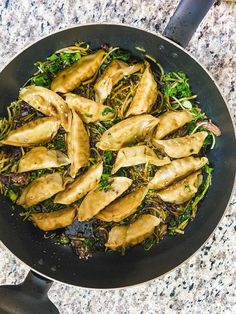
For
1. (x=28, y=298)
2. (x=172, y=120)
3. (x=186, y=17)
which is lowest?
(x=28, y=298)

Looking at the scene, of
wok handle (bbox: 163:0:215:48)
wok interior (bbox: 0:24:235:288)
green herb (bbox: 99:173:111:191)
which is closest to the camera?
wok handle (bbox: 163:0:215:48)

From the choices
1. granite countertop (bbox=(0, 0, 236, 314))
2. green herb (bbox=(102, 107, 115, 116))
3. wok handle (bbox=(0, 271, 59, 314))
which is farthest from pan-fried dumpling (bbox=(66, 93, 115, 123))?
wok handle (bbox=(0, 271, 59, 314))

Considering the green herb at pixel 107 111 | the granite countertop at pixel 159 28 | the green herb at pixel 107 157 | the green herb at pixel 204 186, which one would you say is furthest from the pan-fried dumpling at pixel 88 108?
the green herb at pixel 204 186

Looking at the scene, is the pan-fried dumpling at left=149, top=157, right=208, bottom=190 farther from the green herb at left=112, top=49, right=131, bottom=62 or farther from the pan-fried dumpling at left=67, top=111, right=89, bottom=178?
the green herb at left=112, top=49, right=131, bottom=62

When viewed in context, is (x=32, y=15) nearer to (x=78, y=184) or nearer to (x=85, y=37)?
(x=85, y=37)

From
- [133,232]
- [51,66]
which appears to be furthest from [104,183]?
[51,66]

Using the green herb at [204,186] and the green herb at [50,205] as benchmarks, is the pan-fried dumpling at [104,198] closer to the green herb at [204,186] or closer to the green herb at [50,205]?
the green herb at [50,205]

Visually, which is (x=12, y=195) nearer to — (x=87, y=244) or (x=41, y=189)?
(x=41, y=189)
